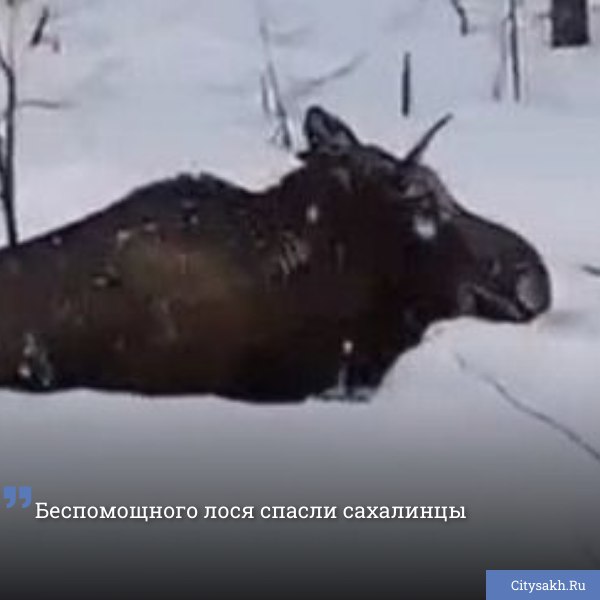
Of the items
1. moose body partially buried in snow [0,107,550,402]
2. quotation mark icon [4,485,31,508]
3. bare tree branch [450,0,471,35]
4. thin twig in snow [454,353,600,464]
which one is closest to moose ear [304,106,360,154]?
moose body partially buried in snow [0,107,550,402]

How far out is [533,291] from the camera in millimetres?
3098

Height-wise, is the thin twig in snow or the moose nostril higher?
the moose nostril

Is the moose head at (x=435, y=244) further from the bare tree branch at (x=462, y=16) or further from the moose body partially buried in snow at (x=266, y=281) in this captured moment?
the bare tree branch at (x=462, y=16)

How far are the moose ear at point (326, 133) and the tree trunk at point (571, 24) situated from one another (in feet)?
0.97

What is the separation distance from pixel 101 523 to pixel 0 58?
620 millimetres

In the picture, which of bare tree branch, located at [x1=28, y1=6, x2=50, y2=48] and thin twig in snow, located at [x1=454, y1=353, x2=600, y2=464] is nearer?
thin twig in snow, located at [x1=454, y1=353, x2=600, y2=464]

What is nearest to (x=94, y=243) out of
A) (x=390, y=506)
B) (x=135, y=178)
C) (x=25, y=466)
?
(x=135, y=178)

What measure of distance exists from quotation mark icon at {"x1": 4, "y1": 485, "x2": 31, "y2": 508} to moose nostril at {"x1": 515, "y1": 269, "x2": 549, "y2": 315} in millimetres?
655

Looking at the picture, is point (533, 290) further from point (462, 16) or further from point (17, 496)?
point (17, 496)

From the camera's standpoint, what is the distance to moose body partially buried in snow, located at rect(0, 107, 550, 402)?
10.2ft

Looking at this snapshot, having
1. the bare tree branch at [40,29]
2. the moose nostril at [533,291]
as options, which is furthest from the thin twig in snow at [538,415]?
the bare tree branch at [40,29]

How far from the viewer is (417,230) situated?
10.2ft

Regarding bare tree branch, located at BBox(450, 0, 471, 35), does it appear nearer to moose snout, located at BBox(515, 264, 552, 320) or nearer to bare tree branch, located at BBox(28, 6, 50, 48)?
moose snout, located at BBox(515, 264, 552, 320)

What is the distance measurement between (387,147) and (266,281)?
0.75ft
